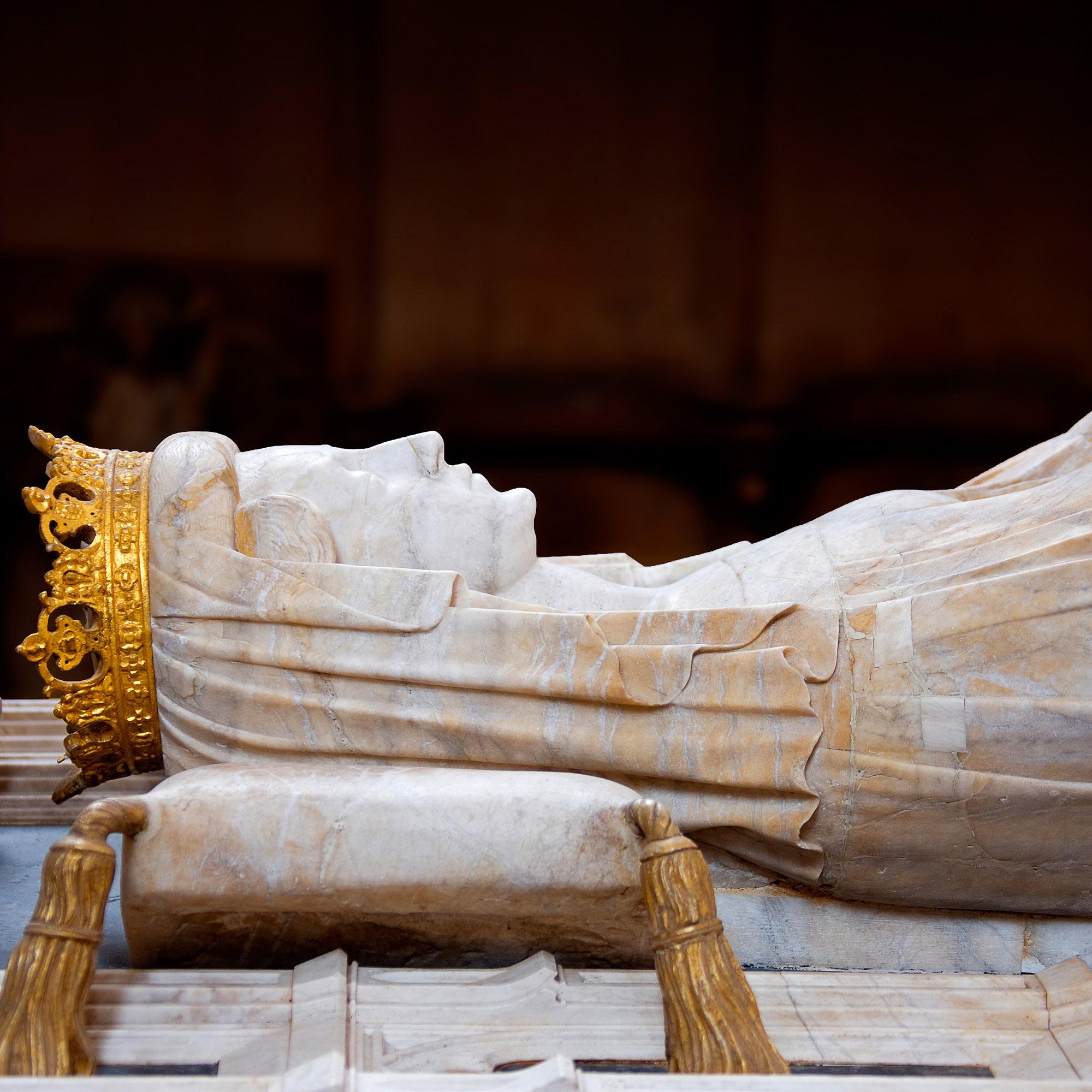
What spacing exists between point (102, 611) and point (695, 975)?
4.09 ft

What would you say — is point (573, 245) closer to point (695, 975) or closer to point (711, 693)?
point (711, 693)

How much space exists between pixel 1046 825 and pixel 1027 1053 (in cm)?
45

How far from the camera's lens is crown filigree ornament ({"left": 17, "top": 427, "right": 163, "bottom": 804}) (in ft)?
7.49

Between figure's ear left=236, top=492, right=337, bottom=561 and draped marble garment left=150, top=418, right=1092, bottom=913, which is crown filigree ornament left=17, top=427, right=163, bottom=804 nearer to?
draped marble garment left=150, top=418, right=1092, bottom=913

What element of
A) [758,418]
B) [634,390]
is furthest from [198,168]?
[758,418]

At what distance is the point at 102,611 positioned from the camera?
2.29m

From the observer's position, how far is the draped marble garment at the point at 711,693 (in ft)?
7.29

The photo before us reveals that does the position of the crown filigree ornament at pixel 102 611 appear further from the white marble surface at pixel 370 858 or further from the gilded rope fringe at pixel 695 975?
the gilded rope fringe at pixel 695 975

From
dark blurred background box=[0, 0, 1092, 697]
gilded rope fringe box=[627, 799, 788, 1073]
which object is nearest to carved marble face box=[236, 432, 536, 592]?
gilded rope fringe box=[627, 799, 788, 1073]

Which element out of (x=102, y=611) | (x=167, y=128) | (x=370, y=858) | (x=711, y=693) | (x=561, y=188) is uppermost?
(x=167, y=128)


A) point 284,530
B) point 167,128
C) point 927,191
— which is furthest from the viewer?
point 927,191

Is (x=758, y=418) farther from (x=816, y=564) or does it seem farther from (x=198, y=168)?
(x=816, y=564)

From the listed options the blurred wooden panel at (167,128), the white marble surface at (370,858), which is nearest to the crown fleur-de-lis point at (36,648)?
the white marble surface at (370,858)

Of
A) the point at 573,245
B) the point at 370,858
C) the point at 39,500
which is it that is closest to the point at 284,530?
the point at 39,500
